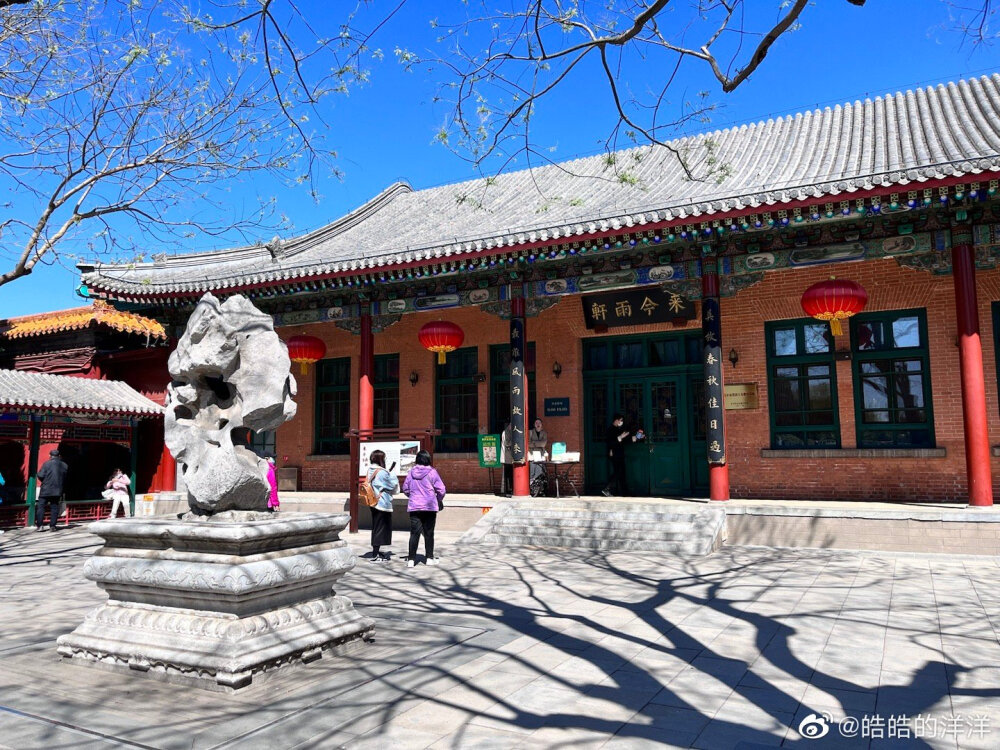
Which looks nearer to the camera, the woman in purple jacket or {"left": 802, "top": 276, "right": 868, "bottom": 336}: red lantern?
the woman in purple jacket

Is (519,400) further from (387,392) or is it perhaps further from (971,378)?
(971,378)

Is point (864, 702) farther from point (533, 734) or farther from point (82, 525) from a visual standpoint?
point (82, 525)

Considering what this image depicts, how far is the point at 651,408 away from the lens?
37.6 feet

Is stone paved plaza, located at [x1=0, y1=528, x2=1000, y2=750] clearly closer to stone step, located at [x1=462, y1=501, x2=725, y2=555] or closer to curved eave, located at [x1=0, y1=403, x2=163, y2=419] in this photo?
stone step, located at [x1=462, y1=501, x2=725, y2=555]

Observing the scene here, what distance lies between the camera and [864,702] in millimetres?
3400

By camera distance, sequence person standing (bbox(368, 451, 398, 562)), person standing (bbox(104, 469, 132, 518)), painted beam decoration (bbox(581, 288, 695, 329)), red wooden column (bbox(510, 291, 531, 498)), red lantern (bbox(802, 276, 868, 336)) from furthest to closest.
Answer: person standing (bbox(104, 469, 132, 518)), painted beam decoration (bbox(581, 288, 695, 329)), red wooden column (bbox(510, 291, 531, 498)), red lantern (bbox(802, 276, 868, 336)), person standing (bbox(368, 451, 398, 562))

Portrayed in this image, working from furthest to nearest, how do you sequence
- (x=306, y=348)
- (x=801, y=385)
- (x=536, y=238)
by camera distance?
1. (x=306, y=348)
2. (x=801, y=385)
3. (x=536, y=238)

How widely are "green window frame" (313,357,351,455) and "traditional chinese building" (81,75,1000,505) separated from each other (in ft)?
0.13

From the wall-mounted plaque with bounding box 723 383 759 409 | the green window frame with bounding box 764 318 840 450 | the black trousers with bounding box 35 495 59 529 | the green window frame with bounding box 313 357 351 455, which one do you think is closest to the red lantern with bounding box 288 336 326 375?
the green window frame with bounding box 313 357 351 455

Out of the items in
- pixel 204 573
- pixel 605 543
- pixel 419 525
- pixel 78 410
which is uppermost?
pixel 78 410

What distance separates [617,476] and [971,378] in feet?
16.2

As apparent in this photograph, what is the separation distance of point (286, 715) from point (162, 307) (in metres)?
12.1


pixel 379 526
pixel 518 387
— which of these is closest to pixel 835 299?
pixel 518 387

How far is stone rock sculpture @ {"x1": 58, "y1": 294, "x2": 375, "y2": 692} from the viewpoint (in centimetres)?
382
